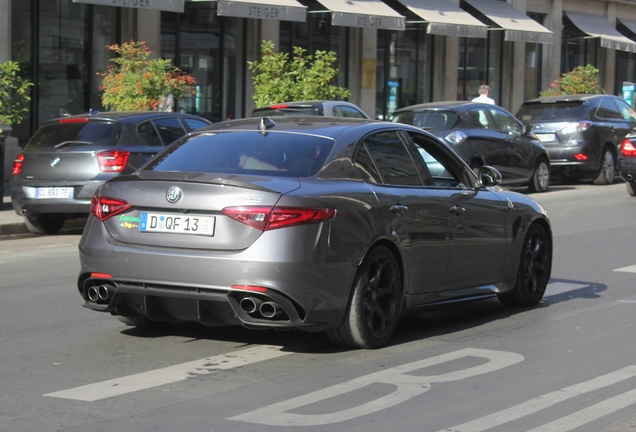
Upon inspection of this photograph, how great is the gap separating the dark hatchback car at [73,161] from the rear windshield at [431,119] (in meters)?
6.23

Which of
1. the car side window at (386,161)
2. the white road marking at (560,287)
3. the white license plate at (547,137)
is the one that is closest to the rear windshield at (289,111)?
the white license plate at (547,137)

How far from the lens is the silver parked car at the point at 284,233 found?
6738 millimetres

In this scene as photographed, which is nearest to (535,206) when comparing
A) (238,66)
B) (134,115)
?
(134,115)

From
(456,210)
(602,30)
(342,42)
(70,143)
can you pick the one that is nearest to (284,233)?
(456,210)

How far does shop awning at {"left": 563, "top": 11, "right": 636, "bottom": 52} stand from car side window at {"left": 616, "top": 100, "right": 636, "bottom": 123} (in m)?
15.0

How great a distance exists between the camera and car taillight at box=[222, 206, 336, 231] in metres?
6.71

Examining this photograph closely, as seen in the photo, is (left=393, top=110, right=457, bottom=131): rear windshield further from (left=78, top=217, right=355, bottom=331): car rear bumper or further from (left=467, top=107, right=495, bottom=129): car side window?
(left=78, top=217, right=355, bottom=331): car rear bumper

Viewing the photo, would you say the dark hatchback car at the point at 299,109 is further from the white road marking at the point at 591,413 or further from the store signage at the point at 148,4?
the white road marking at the point at 591,413

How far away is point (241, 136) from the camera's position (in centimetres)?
763

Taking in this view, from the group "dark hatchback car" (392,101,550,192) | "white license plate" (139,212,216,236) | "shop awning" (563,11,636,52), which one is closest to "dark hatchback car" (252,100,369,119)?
"dark hatchback car" (392,101,550,192)

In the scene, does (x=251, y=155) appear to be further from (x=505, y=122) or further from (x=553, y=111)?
(x=553, y=111)

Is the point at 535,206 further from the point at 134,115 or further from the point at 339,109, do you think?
the point at 339,109

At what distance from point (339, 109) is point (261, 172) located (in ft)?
41.8

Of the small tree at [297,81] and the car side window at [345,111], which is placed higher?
the small tree at [297,81]
